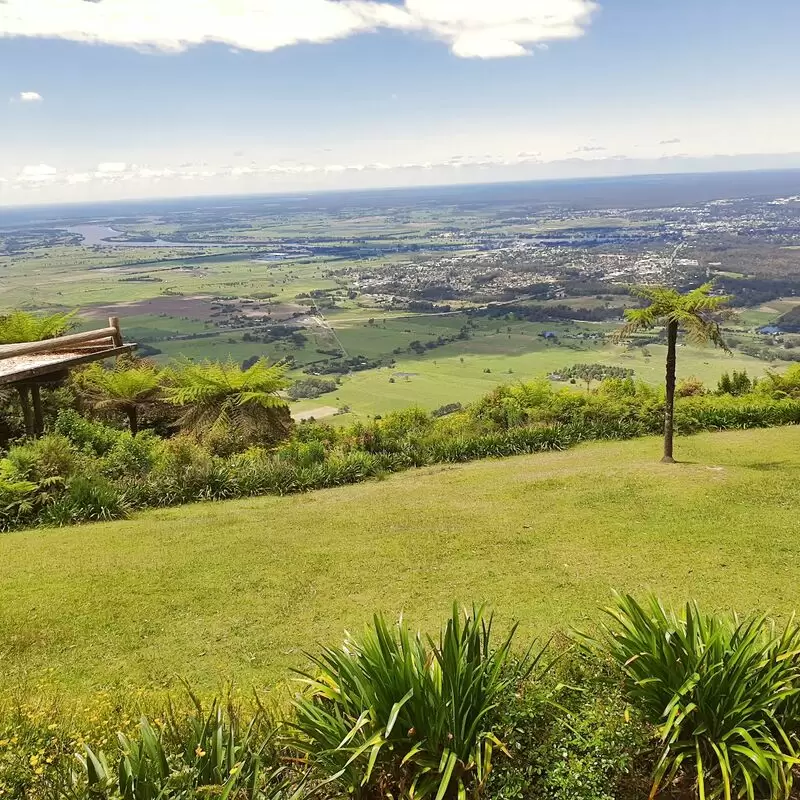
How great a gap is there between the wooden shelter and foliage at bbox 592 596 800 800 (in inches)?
323

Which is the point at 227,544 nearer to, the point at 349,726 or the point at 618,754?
the point at 349,726

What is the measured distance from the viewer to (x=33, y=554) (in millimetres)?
7227

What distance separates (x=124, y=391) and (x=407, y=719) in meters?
11.9

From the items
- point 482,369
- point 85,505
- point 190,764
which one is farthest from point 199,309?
point 190,764

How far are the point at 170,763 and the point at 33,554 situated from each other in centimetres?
506

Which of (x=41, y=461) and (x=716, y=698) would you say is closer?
(x=716, y=698)

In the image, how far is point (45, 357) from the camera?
980 centimetres

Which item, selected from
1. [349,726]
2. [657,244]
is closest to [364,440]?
[349,726]

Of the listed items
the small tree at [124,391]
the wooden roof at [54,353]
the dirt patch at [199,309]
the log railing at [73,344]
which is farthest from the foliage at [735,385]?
the dirt patch at [199,309]

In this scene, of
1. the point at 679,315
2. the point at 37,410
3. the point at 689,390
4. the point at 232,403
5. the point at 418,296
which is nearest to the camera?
the point at 679,315

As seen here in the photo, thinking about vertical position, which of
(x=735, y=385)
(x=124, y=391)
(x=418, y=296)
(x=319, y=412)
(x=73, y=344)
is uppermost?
(x=73, y=344)

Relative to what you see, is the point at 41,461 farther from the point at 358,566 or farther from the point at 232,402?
the point at 358,566

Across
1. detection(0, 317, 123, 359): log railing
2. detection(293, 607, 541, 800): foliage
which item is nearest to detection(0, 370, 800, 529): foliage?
detection(0, 317, 123, 359): log railing

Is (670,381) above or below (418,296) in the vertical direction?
above
